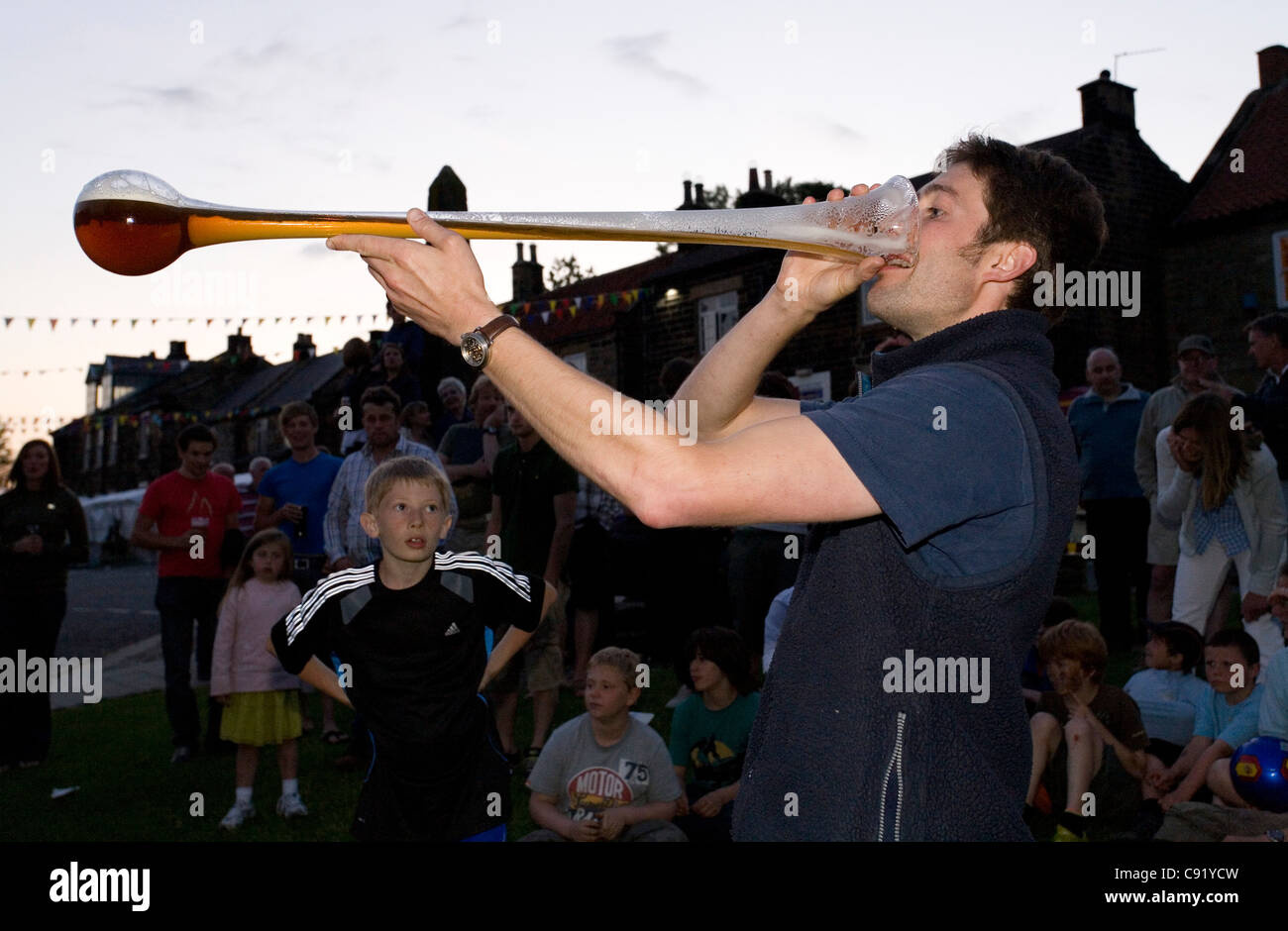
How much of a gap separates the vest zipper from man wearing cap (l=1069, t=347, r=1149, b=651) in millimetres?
7630

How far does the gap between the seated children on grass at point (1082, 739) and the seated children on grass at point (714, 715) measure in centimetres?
141

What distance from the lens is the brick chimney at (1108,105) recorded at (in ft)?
74.6

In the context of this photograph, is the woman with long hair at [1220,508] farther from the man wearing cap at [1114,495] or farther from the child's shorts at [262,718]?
the child's shorts at [262,718]

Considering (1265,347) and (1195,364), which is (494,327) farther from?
(1195,364)

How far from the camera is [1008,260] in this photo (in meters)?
2.12

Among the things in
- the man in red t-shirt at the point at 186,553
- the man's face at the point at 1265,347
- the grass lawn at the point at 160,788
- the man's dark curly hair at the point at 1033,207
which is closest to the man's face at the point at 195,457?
the man in red t-shirt at the point at 186,553

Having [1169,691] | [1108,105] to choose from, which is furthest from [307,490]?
[1108,105]

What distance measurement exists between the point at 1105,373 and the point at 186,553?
735 cm

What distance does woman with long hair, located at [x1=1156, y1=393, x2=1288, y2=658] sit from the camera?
680 cm

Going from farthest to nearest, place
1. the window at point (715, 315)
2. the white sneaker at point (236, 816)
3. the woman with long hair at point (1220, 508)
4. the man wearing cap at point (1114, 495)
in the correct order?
the window at point (715, 315) < the man wearing cap at point (1114, 495) < the woman with long hair at point (1220, 508) < the white sneaker at point (236, 816)

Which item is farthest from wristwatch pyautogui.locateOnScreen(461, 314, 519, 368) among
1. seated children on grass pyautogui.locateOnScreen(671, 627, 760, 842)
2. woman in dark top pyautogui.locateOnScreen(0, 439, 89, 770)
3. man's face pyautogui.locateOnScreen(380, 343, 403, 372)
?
woman in dark top pyautogui.locateOnScreen(0, 439, 89, 770)

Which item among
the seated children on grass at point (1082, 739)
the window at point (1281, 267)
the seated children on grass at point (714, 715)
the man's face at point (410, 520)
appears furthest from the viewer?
the window at point (1281, 267)

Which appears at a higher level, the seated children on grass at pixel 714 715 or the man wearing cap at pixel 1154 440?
the man wearing cap at pixel 1154 440
